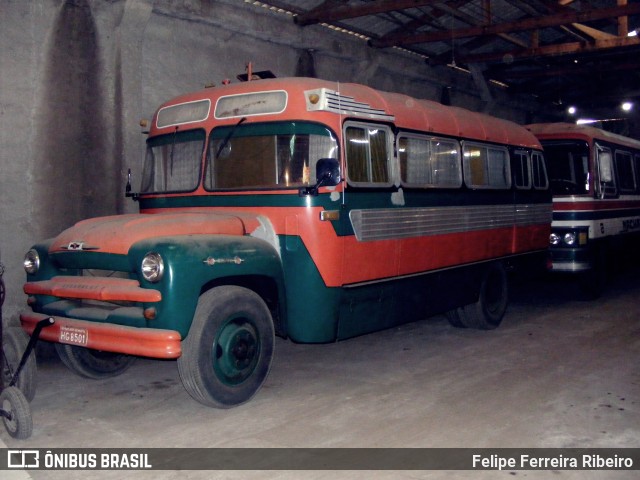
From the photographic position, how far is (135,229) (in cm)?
539

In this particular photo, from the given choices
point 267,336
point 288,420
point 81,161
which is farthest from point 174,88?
point 288,420

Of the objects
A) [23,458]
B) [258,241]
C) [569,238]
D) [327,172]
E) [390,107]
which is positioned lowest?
[23,458]

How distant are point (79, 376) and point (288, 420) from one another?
2.40 m

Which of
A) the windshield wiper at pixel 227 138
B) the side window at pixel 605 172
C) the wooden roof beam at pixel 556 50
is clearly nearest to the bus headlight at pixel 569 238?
the side window at pixel 605 172

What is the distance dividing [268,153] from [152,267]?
5.50ft

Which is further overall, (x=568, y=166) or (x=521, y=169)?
(x=568, y=166)

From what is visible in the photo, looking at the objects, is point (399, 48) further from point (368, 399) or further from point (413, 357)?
point (368, 399)

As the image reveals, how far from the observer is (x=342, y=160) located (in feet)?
19.9

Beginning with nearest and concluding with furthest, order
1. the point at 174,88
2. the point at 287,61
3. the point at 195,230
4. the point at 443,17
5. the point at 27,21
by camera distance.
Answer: the point at 195,230
the point at 27,21
the point at 174,88
the point at 287,61
the point at 443,17

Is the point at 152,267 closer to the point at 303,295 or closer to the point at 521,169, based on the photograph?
the point at 303,295

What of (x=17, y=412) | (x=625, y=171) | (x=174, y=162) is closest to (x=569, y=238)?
(x=625, y=171)

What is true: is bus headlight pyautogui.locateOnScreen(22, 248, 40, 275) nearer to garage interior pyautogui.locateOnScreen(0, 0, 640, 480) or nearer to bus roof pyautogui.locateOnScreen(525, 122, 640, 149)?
garage interior pyautogui.locateOnScreen(0, 0, 640, 480)

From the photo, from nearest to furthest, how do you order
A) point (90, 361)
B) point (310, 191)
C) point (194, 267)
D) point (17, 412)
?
point (17, 412) → point (194, 267) → point (310, 191) → point (90, 361)

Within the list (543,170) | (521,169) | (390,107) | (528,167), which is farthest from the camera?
(543,170)
